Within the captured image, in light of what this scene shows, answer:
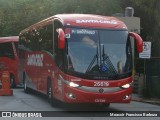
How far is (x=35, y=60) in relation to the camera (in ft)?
65.4

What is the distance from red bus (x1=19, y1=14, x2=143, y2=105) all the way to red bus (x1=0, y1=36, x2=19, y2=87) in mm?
12126

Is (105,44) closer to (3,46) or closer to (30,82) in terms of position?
(30,82)

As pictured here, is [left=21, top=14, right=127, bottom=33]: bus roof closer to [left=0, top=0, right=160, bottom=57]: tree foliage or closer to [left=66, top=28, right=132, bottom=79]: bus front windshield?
[left=66, top=28, right=132, bottom=79]: bus front windshield

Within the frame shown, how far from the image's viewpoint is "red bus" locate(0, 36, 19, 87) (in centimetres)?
2797

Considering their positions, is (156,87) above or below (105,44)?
below

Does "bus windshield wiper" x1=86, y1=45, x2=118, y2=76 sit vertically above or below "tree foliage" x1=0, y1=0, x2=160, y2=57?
above

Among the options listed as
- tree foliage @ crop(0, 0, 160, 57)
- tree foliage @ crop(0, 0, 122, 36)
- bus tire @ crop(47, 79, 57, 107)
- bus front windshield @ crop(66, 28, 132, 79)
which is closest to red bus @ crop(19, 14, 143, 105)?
bus front windshield @ crop(66, 28, 132, 79)

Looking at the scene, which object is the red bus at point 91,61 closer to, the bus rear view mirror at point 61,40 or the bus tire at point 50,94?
the bus rear view mirror at point 61,40

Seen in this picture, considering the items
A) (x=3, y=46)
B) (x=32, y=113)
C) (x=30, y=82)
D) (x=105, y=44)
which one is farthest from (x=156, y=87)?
(x=3, y=46)

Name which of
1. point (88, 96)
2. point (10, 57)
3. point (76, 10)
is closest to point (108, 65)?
point (88, 96)

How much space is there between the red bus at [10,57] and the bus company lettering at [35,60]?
6070mm

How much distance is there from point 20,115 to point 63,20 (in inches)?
144

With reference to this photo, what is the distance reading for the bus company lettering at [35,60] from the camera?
61.7 feet

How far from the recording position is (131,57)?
15.2 m
